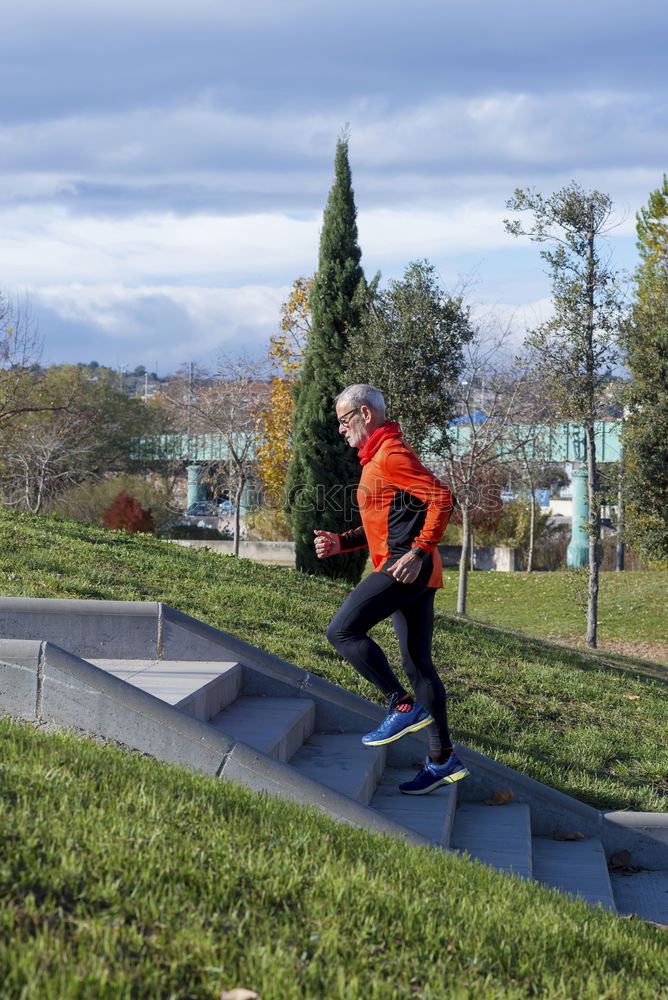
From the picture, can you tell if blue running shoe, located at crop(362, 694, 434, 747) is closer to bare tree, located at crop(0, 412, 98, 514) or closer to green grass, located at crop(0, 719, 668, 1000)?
green grass, located at crop(0, 719, 668, 1000)

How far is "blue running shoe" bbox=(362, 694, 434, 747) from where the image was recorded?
5.20 metres

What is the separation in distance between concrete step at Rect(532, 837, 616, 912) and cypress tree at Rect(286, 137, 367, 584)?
Answer: 1086 cm

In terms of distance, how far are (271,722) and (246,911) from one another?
2.52 metres

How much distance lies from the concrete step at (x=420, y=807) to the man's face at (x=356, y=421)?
183 cm

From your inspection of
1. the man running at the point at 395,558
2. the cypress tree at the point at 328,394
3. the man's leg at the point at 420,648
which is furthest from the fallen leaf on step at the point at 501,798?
the cypress tree at the point at 328,394

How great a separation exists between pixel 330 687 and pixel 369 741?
897mm

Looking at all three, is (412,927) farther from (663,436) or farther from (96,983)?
(663,436)

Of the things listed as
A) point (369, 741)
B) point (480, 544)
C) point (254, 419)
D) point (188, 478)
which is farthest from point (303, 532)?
A: point (188, 478)

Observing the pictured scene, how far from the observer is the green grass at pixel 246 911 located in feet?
8.64

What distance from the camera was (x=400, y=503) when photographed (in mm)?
A: 4883

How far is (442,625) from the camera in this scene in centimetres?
1076

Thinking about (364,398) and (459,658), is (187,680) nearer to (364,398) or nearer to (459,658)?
(364,398)

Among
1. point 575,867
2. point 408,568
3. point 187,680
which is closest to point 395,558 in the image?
point 408,568

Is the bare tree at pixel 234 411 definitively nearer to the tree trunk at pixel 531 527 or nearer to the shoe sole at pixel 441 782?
the tree trunk at pixel 531 527
